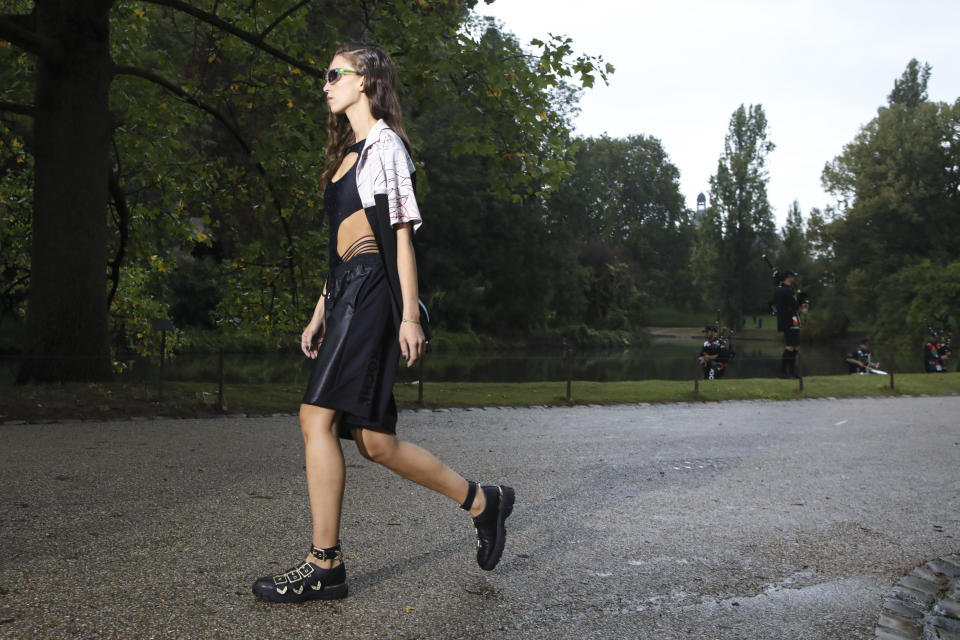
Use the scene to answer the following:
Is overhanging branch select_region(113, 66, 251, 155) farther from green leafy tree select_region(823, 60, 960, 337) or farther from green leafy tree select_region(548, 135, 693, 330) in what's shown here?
green leafy tree select_region(548, 135, 693, 330)

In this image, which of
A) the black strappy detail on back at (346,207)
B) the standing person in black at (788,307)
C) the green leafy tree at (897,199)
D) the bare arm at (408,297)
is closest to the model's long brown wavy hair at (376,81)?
the black strappy detail on back at (346,207)

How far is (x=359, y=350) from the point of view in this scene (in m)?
3.19

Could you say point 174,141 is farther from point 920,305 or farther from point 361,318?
point 920,305

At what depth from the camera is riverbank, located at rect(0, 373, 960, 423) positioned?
8.38 metres

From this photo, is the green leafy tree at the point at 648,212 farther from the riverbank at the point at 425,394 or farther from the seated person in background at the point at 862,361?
the riverbank at the point at 425,394

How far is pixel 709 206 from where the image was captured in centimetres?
7156

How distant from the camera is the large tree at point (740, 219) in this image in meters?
69.9

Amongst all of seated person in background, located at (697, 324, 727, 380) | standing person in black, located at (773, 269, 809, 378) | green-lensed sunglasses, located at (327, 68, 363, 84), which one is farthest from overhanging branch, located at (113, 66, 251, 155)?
seated person in background, located at (697, 324, 727, 380)

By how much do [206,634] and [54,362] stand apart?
24.1ft

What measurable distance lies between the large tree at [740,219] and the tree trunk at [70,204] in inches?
2560

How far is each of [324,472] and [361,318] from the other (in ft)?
1.90

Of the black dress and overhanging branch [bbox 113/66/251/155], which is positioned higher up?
overhanging branch [bbox 113/66/251/155]

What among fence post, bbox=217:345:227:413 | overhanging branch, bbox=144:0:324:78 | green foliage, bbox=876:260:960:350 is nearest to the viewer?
fence post, bbox=217:345:227:413

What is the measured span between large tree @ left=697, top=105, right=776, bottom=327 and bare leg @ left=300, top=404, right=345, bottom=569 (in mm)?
70287
